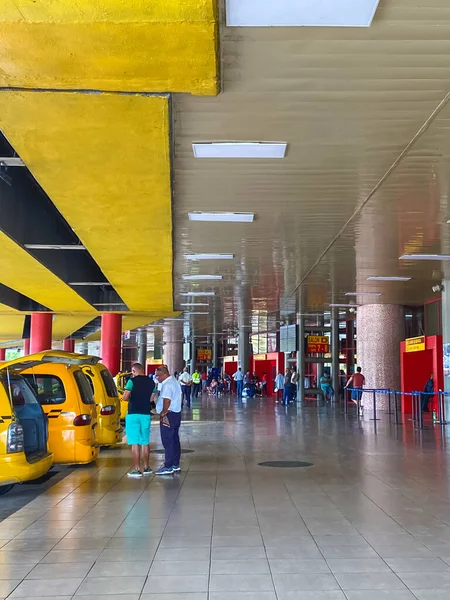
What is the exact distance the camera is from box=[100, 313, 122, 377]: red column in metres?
23.2

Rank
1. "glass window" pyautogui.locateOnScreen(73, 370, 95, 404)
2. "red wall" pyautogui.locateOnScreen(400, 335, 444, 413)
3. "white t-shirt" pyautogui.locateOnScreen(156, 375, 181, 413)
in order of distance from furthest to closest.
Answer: "red wall" pyautogui.locateOnScreen(400, 335, 444, 413)
"glass window" pyautogui.locateOnScreen(73, 370, 95, 404)
"white t-shirt" pyautogui.locateOnScreen(156, 375, 181, 413)

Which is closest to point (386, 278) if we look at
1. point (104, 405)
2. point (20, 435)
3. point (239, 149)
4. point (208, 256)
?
point (208, 256)

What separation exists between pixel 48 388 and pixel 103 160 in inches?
166

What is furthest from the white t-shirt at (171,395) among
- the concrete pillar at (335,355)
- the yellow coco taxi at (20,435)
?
the concrete pillar at (335,355)

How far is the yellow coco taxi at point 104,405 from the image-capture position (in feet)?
37.9

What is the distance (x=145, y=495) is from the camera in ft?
26.4

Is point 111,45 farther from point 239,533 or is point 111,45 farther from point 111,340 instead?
point 111,340

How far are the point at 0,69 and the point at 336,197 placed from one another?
5.90 m

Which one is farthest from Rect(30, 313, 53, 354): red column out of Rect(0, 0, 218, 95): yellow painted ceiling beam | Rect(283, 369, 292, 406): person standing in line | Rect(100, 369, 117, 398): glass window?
Rect(0, 0, 218, 95): yellow painted ceiling beam

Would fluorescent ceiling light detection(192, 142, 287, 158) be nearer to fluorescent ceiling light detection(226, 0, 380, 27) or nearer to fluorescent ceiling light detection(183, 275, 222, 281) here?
→ fluorescent ceiling light detection(226, 0, 380, 27)

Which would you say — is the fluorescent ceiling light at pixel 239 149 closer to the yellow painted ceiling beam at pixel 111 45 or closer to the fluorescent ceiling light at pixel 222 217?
the yellow painted ceiling beam at pixel 111 45

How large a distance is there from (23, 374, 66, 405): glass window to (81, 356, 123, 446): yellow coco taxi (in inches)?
56.8

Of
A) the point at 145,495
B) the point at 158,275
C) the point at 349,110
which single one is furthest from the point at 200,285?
the point at 349,110

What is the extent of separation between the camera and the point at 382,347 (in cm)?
2334
